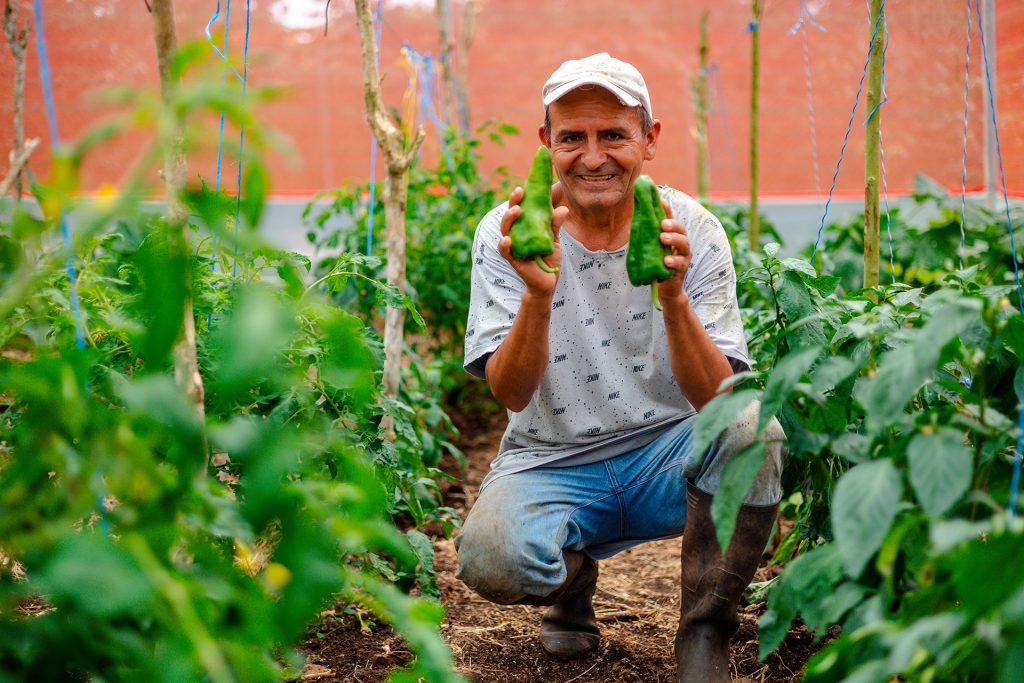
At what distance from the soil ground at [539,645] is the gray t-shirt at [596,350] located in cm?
43

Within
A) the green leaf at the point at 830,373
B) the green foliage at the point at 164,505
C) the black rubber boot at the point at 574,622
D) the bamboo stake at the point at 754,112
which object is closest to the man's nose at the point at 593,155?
the black rubber boot at the point at 574,622

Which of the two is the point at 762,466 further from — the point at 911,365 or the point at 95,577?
the point at 95,577

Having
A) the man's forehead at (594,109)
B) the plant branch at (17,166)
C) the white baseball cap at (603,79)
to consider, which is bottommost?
the plant branch at (17,166)

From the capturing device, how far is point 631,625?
2598 millimetres

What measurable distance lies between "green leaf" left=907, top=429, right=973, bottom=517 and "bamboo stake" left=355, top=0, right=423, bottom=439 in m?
1.80

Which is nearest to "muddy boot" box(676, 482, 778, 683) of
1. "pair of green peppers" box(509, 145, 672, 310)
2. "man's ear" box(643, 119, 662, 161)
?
"pair of green peppers" box(509, 145, 672, 310)

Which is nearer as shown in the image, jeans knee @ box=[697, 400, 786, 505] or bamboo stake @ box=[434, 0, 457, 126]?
jeans knee @ box=[697, 400, 786, 505]

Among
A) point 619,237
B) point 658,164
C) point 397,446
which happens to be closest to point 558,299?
point 619,237

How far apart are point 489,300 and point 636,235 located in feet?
1.41

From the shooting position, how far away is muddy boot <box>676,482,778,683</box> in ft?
6.82

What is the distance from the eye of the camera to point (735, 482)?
1.41m

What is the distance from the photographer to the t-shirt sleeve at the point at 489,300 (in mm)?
2250

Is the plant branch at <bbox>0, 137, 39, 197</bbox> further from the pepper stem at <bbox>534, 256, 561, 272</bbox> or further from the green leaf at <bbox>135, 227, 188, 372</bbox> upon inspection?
the pepper stem at <bbox>534, 256, 561, 272</bbox>

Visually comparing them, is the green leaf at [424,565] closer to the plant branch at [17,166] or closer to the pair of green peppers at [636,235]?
the pair of green peppers at [636,235]
